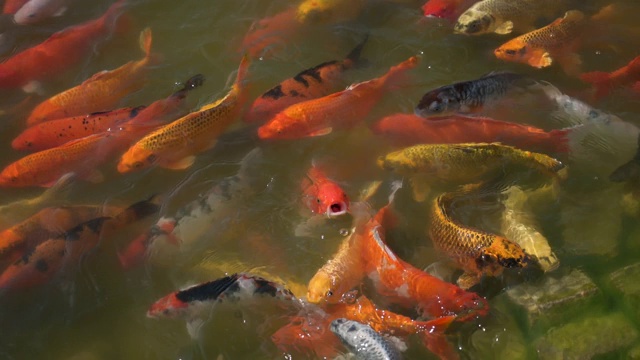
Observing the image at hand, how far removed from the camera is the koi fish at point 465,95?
4.66 m

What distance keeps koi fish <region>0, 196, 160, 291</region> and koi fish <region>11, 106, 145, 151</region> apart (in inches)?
34.0

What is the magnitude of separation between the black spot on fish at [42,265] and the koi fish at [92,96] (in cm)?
158

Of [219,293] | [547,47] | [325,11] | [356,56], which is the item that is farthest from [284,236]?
[547,47]

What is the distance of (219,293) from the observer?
3.67 metres

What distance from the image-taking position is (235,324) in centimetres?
376

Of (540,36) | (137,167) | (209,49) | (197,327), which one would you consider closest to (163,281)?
(197,327)

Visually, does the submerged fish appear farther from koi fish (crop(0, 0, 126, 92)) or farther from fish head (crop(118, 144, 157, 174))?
koi fish (crop(0, 0, 126, 92))

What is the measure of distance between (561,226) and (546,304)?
0.63 meters

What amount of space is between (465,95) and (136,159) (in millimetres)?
2530

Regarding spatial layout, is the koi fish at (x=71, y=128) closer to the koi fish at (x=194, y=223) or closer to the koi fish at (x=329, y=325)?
the koi fish at (x=194, y=223)

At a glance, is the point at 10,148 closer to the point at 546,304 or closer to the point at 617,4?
the point at 546,304

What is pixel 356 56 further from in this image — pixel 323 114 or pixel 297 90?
pixel 323 114

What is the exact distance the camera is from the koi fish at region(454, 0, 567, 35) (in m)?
5.46

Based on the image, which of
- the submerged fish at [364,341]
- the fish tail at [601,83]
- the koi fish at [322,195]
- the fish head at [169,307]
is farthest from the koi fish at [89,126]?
the fish tail at [601,83]
